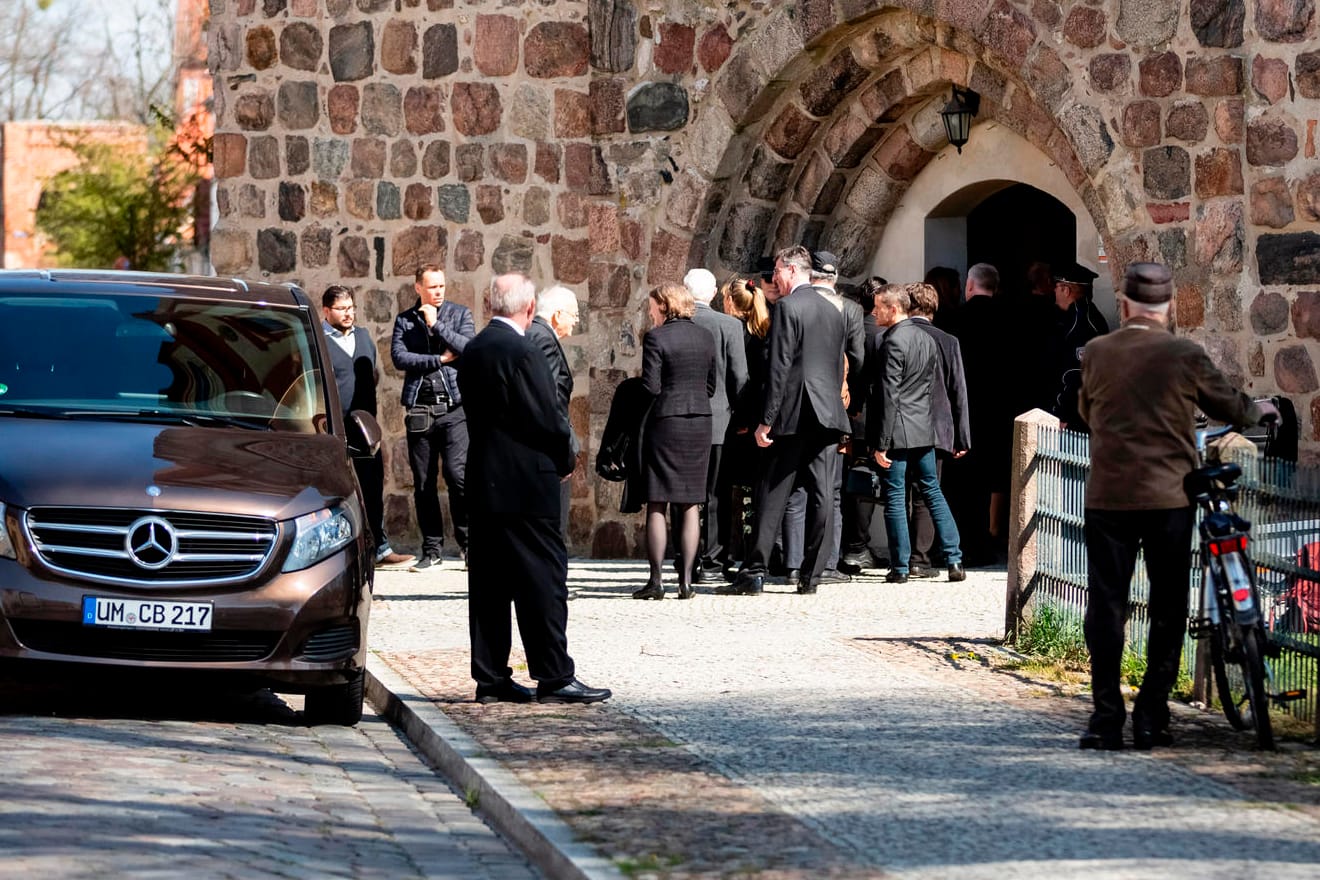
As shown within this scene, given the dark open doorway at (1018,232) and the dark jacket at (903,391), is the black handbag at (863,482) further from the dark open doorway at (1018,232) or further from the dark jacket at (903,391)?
the dark open doorway at (1018,232)

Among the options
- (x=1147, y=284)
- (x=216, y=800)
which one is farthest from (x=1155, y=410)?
(x=216, y=800)

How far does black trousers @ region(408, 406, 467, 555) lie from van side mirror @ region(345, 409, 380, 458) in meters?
4.77

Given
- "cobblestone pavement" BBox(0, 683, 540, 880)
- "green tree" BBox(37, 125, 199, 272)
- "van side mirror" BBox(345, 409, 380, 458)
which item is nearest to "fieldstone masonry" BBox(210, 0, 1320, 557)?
"van side mirror" BBox(345, 409, 380, 458)

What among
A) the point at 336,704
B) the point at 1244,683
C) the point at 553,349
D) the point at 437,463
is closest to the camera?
the point at 1244,683

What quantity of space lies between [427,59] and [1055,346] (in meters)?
5.63

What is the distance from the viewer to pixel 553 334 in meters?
12.3

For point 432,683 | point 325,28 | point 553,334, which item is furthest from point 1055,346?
point 325,28

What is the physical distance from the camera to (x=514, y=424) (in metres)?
8.55

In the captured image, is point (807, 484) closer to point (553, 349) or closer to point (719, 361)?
point (719, 361)

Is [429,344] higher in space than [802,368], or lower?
higher

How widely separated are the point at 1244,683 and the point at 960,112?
23.3 feet

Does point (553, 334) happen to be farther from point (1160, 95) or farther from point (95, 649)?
point (95, 649)

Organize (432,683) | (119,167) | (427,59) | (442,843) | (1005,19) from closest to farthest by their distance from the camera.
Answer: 1. (442,843)
2. (432,683)
3. (1005,19)
4. (427,59)
5. (119,167)

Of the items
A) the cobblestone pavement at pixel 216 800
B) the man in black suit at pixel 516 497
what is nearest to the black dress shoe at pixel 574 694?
the man in black suit at pixel 516 497
